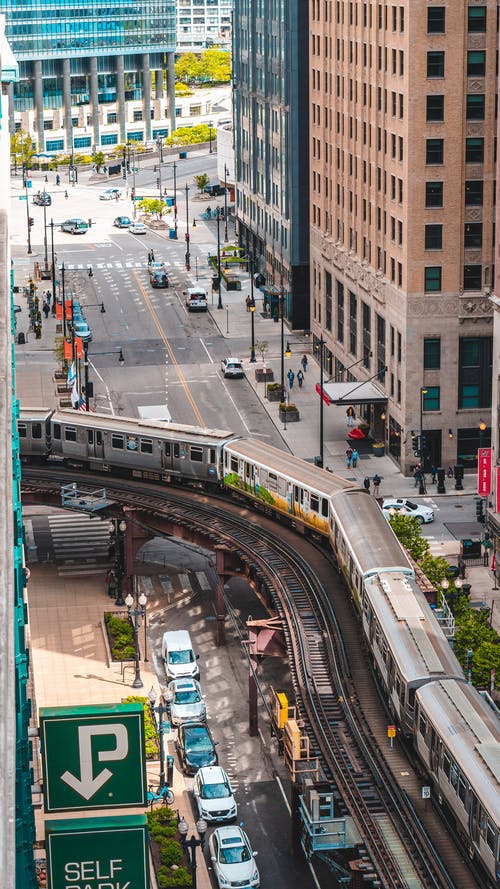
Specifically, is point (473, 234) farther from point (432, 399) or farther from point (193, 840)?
point (193, 840)

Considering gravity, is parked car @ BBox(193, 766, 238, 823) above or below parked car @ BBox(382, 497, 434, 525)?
above

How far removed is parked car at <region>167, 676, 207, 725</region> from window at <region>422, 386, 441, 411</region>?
127 feet

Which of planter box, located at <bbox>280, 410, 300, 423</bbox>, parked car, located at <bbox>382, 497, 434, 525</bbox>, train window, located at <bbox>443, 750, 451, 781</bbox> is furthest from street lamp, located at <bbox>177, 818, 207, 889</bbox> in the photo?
planter box, located at <bbox>280, 410, 300, 423</bbox>

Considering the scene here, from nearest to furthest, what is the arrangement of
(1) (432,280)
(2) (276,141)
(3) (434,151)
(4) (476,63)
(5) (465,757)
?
(5) (465,757) < (4) (476,63) < (3) (434,151) < (1) (432,280) < (2) (276,141)

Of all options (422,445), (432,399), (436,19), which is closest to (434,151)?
(436,19)

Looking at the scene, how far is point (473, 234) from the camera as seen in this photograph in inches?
4131

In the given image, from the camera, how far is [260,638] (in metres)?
70.4

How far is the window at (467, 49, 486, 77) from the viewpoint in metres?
102

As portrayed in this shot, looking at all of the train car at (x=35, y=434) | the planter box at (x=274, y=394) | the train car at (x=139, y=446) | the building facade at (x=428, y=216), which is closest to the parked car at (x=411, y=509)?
the building facade at (x=428, y=216)

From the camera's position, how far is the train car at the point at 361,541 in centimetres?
7038

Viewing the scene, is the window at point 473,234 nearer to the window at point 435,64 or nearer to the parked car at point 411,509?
the window at point 435,64

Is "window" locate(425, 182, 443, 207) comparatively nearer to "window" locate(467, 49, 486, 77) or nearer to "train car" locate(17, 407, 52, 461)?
"window" locate(467, 49, 486, 77)

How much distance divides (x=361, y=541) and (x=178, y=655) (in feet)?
33.2

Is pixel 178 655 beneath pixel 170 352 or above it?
above
